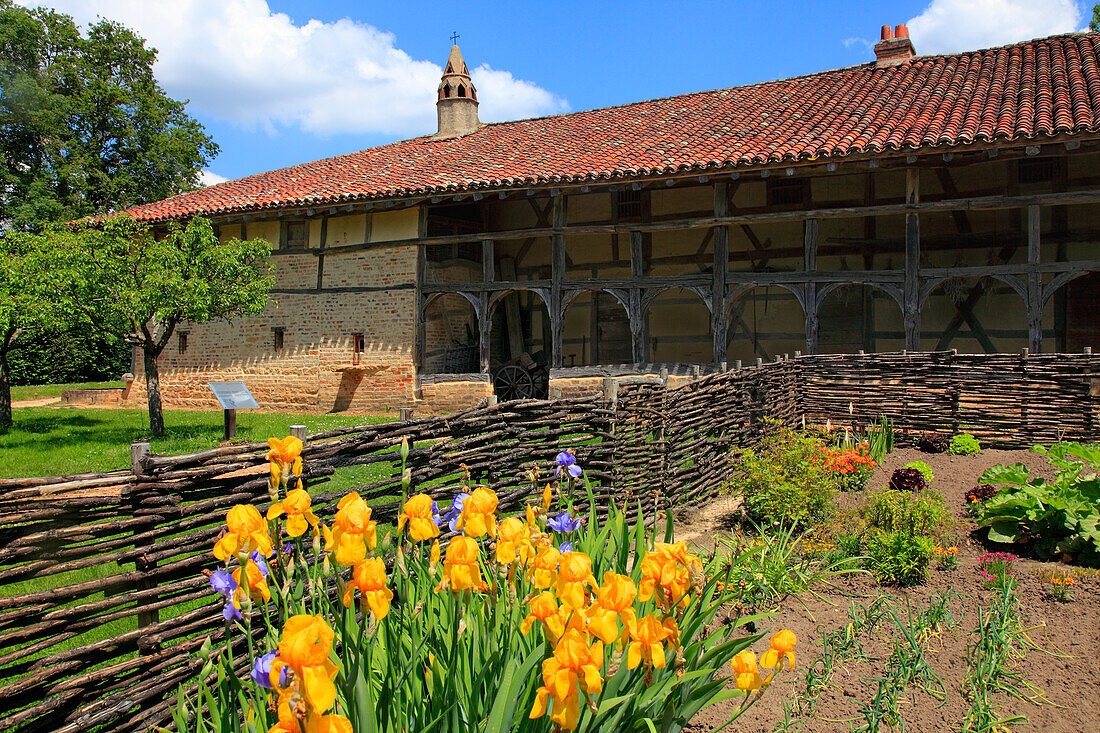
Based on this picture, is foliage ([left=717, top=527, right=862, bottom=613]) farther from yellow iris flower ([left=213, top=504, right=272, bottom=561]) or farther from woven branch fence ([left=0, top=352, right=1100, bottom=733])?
yellow iris flower ([left=213, top=504, right=272, bottom=561])

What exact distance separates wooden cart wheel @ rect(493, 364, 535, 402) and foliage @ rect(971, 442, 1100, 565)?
1156cm

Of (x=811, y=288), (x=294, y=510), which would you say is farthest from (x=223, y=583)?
(x=811, y=288)

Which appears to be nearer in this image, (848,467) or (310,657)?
(310,657)

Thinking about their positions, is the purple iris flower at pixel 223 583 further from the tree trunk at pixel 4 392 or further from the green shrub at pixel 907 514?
the tree trunk at pixel 4 392

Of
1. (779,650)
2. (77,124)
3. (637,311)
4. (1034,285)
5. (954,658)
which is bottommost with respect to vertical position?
(954,658)

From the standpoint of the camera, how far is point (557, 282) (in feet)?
48.2

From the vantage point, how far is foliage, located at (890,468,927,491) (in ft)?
20.7

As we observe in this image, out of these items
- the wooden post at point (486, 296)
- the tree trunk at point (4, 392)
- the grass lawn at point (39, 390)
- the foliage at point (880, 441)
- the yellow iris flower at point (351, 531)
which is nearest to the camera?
the yellow iris flower at point (351, 531)

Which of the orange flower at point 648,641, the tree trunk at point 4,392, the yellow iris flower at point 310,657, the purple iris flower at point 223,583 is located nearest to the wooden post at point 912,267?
the orange flower at point 648,641

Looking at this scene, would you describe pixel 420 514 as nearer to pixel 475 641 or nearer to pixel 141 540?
pixel 475 641

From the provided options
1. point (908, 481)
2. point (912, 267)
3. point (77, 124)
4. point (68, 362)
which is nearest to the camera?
point (908, 481)

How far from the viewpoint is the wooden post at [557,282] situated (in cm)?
1466

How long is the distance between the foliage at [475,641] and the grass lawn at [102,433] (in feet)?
24.5

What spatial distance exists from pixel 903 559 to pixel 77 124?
33.5 m
